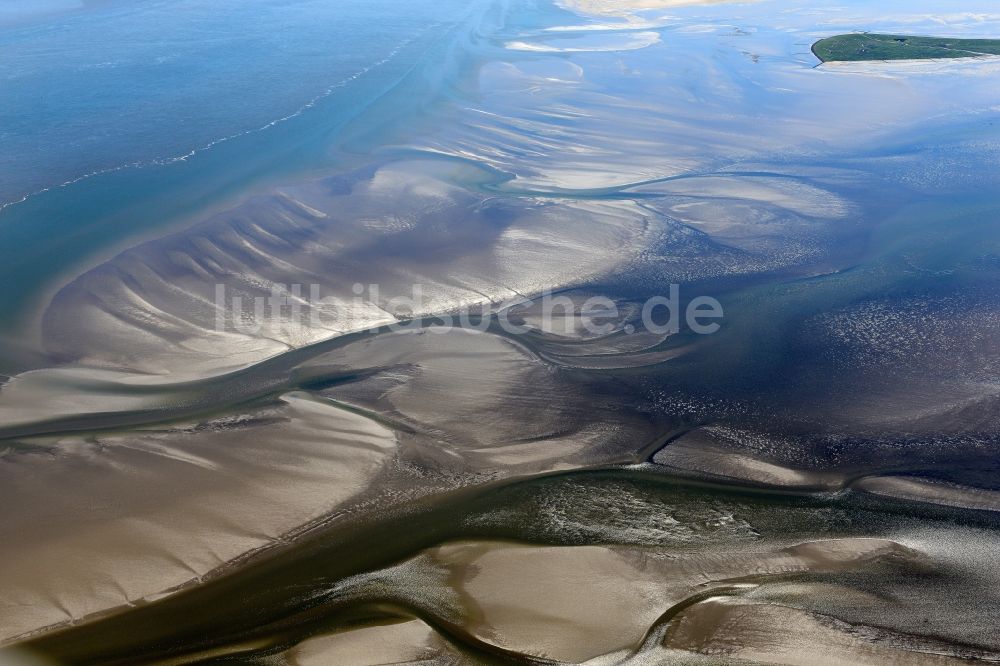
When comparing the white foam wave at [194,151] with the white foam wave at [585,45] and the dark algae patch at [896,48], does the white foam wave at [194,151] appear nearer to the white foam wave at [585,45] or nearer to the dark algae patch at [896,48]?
the white foam wave at [585,45]

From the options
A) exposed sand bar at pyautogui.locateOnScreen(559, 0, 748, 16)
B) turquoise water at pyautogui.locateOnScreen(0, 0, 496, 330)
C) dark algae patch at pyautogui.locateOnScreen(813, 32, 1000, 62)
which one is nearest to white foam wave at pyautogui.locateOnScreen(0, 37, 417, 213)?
turquoise water at pyautogui.locateOnScreen(0, 0, 496, 330)

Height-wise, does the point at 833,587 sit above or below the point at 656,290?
below

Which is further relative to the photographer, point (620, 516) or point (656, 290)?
point (656, 290)

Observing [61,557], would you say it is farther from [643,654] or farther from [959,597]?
[959,597]

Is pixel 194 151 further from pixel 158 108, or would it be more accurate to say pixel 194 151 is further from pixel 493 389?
pixel 493 389

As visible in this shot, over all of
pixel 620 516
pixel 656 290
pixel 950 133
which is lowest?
pixel 620 516

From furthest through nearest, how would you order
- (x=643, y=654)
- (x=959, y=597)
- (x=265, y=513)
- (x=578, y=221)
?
1. (x=578, y=221)
2. (x=265, y=513)
3. (x=959, y=597)
4. (x=643, y=654)

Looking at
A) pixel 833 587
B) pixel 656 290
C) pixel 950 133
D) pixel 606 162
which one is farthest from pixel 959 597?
pixel 950 133

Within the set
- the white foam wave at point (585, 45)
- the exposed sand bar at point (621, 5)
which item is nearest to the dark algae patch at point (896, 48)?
the white foam wave at point (585, 45)
